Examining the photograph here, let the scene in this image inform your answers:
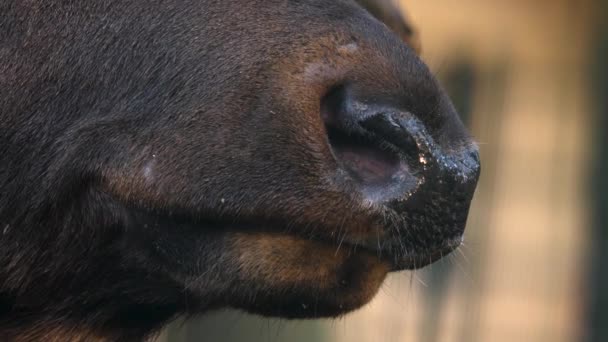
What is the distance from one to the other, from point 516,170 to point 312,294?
4.42 meters

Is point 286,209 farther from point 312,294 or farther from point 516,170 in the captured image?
point 516,170

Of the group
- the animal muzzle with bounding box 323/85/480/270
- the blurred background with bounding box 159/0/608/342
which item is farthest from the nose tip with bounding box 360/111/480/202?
the blurred background with bounding box 159/0/608/342

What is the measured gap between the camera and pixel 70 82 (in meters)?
2.22

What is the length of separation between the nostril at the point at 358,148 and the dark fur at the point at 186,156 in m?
0.03

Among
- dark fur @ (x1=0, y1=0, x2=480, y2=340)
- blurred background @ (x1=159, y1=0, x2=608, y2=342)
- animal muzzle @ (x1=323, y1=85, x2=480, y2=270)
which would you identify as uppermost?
animal muzzle @ (x1=323, y1=85, x2=480, y2=270)

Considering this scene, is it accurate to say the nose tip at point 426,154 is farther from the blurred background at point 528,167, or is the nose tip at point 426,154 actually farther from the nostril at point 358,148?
the blurred background at point 528,167

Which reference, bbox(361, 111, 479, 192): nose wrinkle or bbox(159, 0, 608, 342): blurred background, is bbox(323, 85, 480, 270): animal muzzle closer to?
bbox(361, 111, 479, 192): nose wrinkle

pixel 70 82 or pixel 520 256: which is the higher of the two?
pixel 70 82

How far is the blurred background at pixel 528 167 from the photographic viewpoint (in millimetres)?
6016

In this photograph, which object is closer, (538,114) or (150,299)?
(150,299)

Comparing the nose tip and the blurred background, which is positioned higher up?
the nose tip

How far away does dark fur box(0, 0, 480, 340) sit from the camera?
2.03m

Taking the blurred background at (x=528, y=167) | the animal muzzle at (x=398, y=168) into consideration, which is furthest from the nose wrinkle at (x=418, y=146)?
the blurred background at (x=528, y=167)

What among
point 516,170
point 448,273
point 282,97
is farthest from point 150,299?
point 516,170
